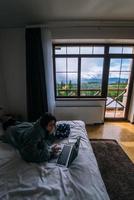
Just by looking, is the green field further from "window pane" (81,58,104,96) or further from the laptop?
the laptop

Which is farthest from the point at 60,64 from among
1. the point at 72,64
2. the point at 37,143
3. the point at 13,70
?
the point at 37,143

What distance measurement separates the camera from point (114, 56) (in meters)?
3.27

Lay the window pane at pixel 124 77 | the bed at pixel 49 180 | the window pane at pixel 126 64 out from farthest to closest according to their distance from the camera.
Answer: the window pane at pixel 124 77, the window pane at pixel 126 64, the bed at pixel 49 180

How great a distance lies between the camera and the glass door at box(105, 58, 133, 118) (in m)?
3.37

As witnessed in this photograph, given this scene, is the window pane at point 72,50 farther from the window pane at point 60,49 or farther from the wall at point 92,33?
the wall at point 92,33

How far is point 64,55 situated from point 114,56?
1.14m

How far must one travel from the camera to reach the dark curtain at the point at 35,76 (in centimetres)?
273

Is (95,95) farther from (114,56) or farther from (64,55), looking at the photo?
(64,55)

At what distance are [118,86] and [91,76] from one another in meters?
0.74

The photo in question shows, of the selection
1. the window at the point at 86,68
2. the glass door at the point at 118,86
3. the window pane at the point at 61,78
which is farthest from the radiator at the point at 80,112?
the window pane at the point at 61,78

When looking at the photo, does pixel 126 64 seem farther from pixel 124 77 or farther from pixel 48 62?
pixel 48 62

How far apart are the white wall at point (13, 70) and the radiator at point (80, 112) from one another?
85cm

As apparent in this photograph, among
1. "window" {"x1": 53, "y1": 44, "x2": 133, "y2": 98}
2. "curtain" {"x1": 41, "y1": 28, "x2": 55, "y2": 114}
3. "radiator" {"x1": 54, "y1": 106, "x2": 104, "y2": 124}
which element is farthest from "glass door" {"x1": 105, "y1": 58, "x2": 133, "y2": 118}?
"curtain" {"x1": 41, "y1": 28, "x2": 55, "y2": 114}

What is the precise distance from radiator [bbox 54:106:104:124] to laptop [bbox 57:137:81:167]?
180cm
